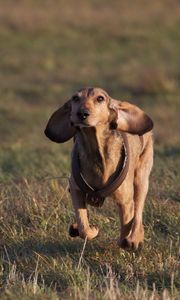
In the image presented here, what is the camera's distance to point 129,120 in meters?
6.54

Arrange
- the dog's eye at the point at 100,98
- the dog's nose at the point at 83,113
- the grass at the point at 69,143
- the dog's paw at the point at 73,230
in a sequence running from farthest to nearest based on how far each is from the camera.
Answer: the dog's paw at the point at 73,230, the grass at the point at 69,143, the dog's eye at the point at 100,98, the dog's nose at the point at 83,113

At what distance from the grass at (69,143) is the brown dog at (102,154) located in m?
0.24

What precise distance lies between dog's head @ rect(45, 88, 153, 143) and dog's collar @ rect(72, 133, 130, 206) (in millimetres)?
190

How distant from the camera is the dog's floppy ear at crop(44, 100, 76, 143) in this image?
6.48m

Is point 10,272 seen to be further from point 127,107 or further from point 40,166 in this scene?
point 40,166

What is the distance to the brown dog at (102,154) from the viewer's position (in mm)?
6383

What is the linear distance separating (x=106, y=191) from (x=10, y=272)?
875 mm

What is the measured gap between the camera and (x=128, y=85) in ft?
70.4

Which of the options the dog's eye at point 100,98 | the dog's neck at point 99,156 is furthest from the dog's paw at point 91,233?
the dog's eye at point 100,98

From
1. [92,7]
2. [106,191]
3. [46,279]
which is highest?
[92,7]

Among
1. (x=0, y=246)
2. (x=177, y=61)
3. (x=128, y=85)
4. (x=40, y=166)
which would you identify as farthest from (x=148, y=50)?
(x=0, y=246)

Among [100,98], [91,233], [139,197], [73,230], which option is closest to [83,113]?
[100,98]

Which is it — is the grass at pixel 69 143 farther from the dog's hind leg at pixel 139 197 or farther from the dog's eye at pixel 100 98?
the dog's eye at pixel 100 98

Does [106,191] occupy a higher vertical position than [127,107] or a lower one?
lower
